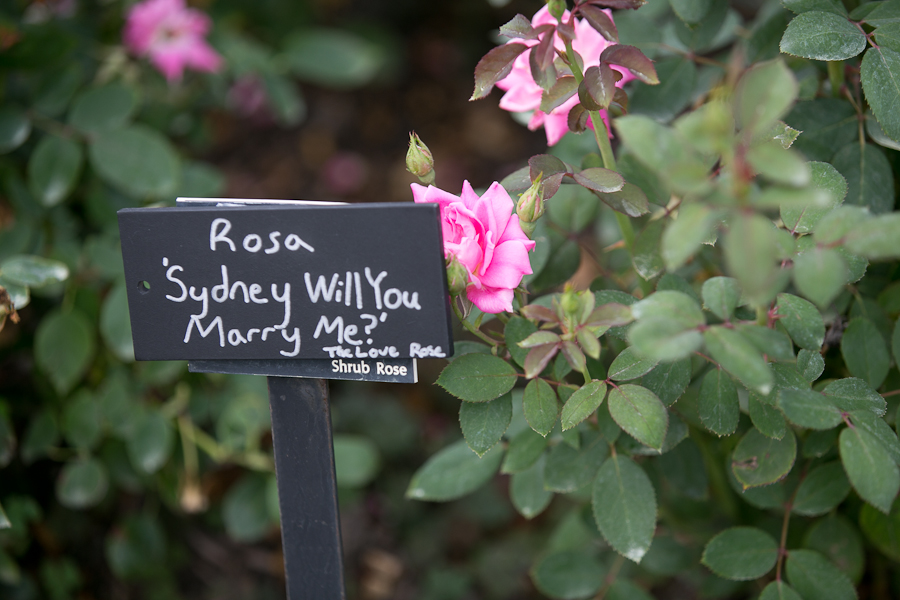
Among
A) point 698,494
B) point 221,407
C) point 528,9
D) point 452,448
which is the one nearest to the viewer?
point 698,494

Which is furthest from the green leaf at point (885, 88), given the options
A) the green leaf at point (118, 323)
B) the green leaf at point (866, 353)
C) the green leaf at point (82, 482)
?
the green leaf at point (82, 482)

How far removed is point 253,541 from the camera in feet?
4.95

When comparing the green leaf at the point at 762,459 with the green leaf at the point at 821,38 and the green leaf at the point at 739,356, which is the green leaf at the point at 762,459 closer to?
the green leaf at the point at 739,356

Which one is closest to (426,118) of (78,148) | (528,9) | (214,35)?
(528,9)

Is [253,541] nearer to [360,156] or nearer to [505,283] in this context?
[505,283]

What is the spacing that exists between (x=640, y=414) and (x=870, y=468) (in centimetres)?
19

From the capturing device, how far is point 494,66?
65cm

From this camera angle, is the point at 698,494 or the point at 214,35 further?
the point at 214,35

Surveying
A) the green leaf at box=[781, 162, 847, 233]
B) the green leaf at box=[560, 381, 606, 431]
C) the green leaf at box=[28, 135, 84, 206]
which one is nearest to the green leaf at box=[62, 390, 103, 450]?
the green leaf at box=[28, 135, 84, 206]

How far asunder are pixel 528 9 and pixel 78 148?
1749 millimetres

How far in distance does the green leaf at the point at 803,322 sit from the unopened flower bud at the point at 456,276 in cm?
30

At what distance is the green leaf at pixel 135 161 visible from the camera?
1.09 meters

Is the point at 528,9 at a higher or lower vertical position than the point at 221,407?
higher

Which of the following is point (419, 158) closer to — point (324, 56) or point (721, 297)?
point (721, 297)
